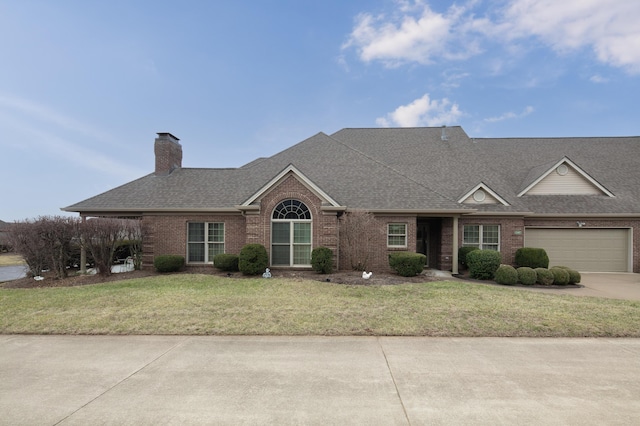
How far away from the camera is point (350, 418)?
143 inches

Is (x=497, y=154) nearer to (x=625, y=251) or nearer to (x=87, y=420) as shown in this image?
(x=625, y=251)

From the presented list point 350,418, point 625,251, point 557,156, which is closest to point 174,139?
point 350,418

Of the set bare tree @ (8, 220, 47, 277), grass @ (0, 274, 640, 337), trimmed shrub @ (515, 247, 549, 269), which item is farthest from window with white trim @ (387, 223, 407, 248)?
bare tree @ (8, 220, 47, 277)

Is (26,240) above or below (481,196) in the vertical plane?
below

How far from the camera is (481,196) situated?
16406 millimetres

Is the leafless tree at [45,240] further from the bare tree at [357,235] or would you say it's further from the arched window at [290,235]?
the bare tree at [357,235]

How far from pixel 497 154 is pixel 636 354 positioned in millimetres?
17639

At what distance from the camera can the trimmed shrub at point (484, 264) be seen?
13742 mm

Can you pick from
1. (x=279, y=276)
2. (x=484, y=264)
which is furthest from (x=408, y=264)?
(x=279, y=276)

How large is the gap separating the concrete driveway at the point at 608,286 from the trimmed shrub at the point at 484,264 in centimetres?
190

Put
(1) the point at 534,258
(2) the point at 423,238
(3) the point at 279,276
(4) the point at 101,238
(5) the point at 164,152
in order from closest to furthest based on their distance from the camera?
(3) the point at 279,276 → (4) the point at 101,238 → (1) the point at 534,258 → (2) the point at 423,238 → (5) the point at 164,152

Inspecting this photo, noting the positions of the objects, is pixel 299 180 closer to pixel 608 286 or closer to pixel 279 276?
pixel 279 276

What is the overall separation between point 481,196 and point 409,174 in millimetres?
3939

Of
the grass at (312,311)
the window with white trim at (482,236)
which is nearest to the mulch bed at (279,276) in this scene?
the grass at (312,311)
